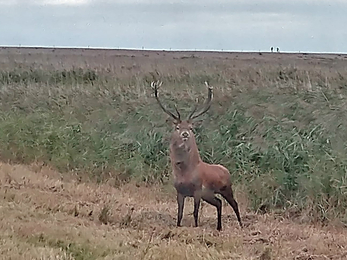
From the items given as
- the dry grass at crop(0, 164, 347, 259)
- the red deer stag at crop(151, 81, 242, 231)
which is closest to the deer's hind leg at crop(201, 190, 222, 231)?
the red deer stag at crop(151, 81, 242, 231)

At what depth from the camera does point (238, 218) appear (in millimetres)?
9859

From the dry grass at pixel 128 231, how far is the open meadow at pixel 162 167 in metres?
0.02

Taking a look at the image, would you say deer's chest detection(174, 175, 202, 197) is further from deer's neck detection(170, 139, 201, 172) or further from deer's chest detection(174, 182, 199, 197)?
deer's neck detection(170, 139, 201, 172)

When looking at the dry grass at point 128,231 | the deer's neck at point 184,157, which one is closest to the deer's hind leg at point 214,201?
the dry grass at point 128,231

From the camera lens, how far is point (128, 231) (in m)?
8.73

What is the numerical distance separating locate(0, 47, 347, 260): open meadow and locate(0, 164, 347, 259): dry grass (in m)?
0.02

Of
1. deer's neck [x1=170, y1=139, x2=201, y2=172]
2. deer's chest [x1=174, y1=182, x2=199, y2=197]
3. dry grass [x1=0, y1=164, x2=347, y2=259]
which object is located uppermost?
Result: deer's neck [x1=170, y1=139, x2=201, y2=172]

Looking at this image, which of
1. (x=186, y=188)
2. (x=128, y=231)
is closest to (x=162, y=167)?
(x=186, y=188)

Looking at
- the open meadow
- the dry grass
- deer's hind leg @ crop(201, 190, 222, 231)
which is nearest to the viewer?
the dry grass

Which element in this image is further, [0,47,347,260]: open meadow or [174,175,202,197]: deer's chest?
[174,175,202,197]: deer's chest

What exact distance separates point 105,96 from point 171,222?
9.89m

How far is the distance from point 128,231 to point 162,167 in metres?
5.41

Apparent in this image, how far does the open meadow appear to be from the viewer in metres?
8.16

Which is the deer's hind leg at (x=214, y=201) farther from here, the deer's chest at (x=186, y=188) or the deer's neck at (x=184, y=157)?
the deer's neck at (x=184, y=157)
